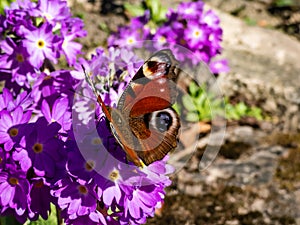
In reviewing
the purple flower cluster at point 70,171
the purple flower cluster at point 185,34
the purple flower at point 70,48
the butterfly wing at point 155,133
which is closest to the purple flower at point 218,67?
the purple flower cluster at point 185,34

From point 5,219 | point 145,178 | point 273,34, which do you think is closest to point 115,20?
point 273,34

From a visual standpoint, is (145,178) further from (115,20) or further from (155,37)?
(115,20)

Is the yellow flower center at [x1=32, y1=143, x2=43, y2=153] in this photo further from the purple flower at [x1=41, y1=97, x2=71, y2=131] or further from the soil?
the soil

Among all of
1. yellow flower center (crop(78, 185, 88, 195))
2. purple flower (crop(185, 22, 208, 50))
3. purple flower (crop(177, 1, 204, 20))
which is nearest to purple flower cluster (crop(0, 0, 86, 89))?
yellow flower center (crop(78, 185, 88, 195))

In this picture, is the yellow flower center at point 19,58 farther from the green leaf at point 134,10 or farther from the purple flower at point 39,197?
the green leaf at point 134,10

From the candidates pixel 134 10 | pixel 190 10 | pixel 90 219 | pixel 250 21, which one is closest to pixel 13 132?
pixel 90 219

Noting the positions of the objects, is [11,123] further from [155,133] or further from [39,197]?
[155,133]
